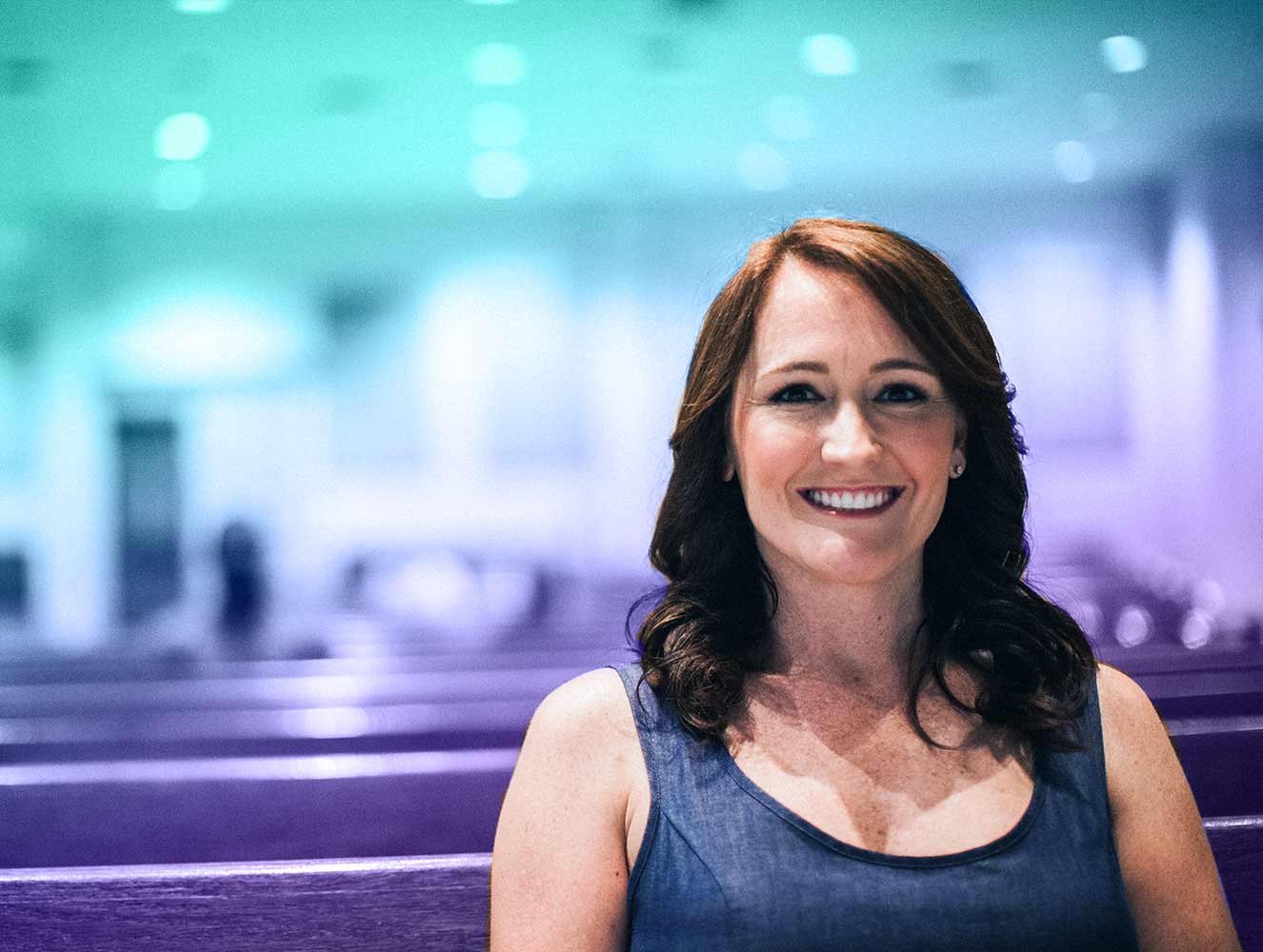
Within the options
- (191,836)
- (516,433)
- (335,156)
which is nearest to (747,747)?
(191,836)

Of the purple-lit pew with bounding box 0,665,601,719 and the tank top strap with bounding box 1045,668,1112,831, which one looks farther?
the purple-lit pew with bounding box 0,665,601,719

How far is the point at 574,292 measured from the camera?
37.2 ft

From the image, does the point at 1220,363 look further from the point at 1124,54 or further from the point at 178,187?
the point at 178,187

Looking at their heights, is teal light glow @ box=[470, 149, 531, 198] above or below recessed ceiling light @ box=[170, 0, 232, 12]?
below

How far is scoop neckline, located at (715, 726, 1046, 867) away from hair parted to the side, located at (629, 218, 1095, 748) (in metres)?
0.07

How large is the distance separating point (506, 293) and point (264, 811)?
28.2 feet

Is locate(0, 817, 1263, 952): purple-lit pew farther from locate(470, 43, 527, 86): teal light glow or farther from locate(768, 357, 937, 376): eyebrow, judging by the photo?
locate(470, 43, 527, 86): teal light glow

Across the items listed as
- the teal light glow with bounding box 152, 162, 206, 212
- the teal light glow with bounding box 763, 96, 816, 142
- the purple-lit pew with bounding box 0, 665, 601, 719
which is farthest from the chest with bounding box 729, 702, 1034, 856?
the teal light glow with bounding box 152, 162, 206, 212

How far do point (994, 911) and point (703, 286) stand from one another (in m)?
0.82

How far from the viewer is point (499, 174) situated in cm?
1020

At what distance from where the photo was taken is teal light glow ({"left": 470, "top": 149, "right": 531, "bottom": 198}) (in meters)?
9.76

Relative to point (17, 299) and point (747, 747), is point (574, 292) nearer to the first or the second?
point (17, 299)

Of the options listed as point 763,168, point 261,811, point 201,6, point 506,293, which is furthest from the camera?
point 506,293

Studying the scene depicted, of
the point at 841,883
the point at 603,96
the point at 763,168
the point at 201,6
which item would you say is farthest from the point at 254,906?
the point at 763,168
